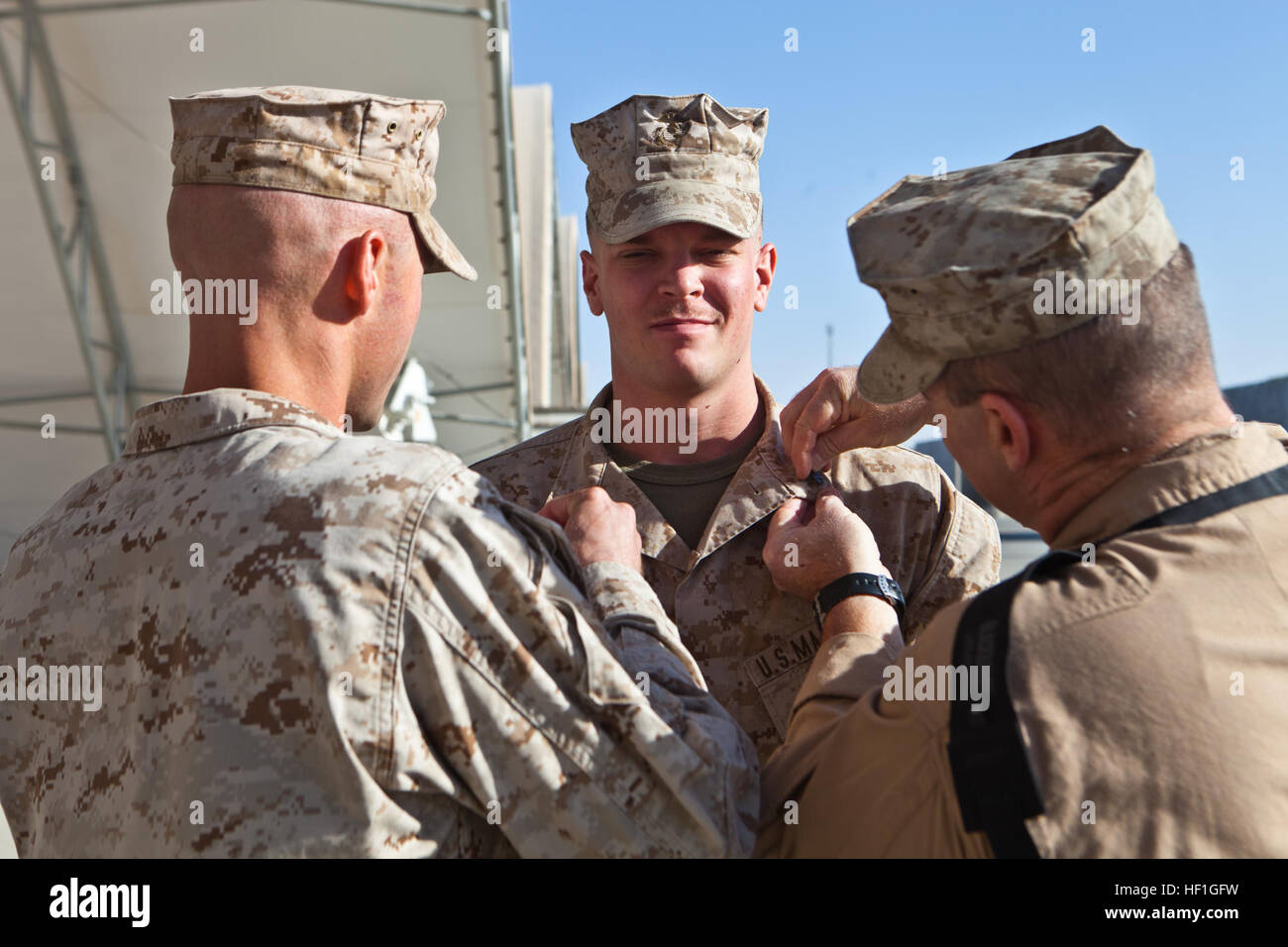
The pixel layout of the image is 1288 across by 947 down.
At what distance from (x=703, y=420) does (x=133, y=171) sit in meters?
9.91

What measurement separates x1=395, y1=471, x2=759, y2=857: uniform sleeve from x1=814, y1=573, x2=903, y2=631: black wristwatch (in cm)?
70

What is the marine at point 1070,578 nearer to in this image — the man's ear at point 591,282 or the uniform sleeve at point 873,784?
the uniform sleeve at point 873,784

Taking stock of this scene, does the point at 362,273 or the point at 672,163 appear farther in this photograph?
the point at 672,163

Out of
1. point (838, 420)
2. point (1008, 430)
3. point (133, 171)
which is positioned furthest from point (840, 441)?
point (133, 171)

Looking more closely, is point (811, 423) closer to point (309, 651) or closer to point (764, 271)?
point (764, 271)

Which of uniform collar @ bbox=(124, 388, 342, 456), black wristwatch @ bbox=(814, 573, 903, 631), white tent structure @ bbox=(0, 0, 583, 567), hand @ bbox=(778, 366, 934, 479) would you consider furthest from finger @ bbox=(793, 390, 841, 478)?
white tent structure @ bbox=(0, 0, 583, 567)

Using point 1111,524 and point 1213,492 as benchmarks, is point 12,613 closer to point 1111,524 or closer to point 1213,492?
point 1111,524

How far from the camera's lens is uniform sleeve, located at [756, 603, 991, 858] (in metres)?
1.85

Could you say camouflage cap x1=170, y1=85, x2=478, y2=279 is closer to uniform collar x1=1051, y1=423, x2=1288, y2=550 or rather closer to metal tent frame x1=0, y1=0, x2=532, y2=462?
uniform collar x1=1051, y1=423, x2=1288, y2=550

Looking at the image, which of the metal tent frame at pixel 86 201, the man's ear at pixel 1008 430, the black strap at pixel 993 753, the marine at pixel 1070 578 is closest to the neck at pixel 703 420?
the marine at pixel 1070 578

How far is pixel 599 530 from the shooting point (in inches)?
93.5

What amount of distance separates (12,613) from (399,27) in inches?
374

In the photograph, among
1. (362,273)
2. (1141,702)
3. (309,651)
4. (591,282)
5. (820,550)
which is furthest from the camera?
(591,282)

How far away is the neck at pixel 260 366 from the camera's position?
2.20 m
